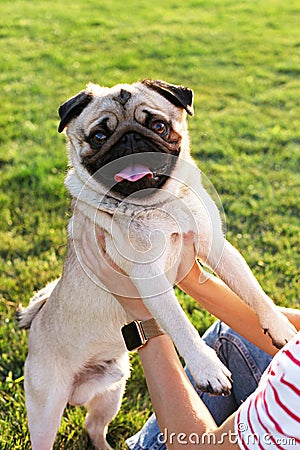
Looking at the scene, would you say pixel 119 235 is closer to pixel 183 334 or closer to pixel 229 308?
pixel 183 334

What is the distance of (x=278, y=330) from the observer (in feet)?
8.98

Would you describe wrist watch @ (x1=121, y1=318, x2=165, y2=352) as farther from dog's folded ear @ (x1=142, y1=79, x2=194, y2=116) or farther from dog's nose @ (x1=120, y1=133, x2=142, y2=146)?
dog's folded ear @ (x1=142, y1=79, x2=194, y2=116)

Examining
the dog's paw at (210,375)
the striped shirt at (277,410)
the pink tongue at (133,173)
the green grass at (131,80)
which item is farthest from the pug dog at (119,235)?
the striped shirt at (277,410)

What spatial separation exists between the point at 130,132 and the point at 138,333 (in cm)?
91

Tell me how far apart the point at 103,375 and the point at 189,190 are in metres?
1.02

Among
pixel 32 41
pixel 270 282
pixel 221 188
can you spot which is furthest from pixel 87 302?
pixel 32 41

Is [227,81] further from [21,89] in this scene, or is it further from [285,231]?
[285,231]

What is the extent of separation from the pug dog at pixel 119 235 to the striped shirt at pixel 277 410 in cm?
86

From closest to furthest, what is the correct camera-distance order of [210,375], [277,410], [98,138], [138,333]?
[277,410], [210,375], [138,333], [98,138]

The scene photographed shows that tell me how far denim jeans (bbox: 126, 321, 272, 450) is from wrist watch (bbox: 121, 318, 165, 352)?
45 centimetres

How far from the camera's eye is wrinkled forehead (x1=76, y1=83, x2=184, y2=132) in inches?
107

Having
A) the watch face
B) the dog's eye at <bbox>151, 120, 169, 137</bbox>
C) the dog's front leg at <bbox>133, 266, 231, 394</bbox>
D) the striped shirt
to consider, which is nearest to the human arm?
the dog's front leg at <bbox>133, 266, 231, 394</bbox>

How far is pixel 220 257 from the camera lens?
110 inches

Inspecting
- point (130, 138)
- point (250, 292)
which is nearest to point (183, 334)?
point (250, 292)
